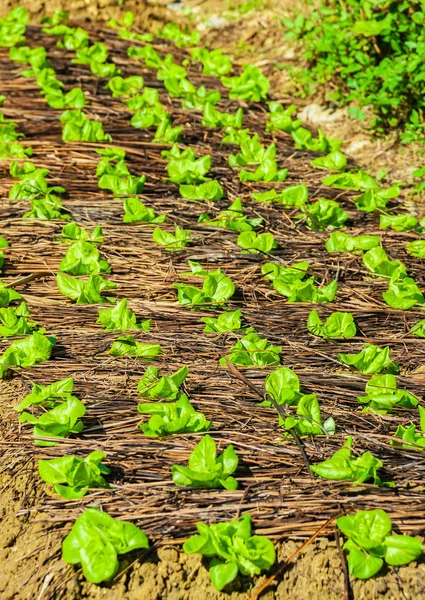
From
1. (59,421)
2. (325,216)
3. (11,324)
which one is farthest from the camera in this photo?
Answer: (325,216)

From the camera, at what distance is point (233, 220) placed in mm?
3443

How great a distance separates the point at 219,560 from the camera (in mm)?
1876

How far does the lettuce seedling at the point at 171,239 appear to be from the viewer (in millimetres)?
3232

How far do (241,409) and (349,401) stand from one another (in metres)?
0.37

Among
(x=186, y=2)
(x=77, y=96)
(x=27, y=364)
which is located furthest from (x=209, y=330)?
(x=186, y=2)

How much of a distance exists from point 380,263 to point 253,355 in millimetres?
948

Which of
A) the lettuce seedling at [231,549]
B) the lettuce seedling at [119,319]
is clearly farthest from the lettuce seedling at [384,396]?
the lettuce seedling at [119,319]

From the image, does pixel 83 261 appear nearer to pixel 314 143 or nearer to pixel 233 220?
pixel 233 220

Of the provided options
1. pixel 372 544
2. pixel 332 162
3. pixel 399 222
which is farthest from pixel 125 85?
pixel 372 544

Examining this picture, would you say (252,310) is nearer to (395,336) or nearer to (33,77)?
(395,336)

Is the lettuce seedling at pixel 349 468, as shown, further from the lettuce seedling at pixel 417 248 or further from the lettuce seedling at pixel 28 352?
the lettuce seedling at pixel 417 248

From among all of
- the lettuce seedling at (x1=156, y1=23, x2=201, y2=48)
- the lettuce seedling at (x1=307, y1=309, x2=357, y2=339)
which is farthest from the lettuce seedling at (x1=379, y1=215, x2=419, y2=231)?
the lettuce seedling at (x1=156, y1=23, x2=201, y2=48)

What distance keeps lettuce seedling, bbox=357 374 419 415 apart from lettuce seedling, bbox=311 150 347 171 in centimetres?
194

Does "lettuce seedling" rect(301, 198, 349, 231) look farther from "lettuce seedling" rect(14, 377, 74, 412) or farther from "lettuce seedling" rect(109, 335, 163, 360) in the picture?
"lettuce seedling" rect(14, 377, 74, 412)
